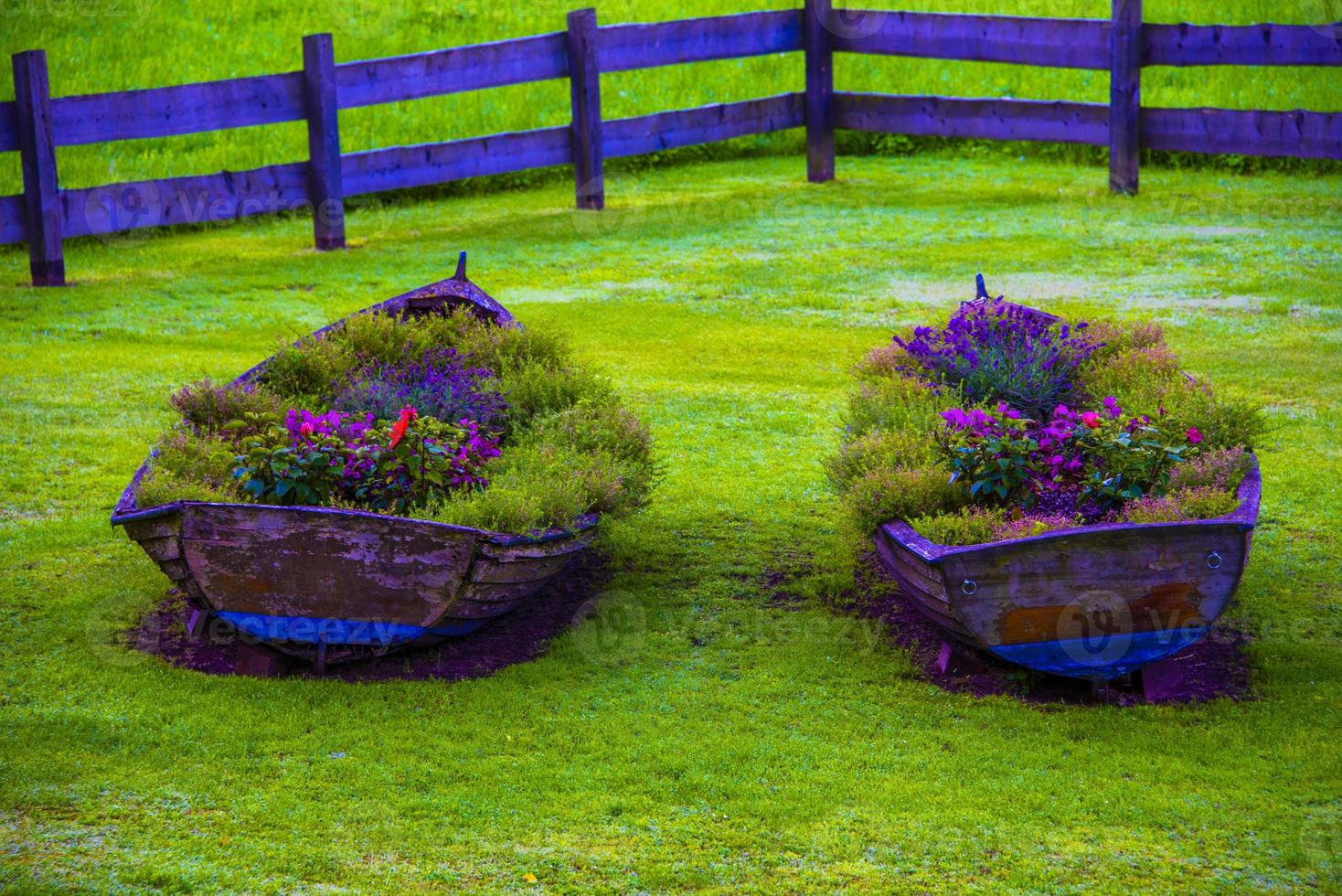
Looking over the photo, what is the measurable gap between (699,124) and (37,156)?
22.7 ft

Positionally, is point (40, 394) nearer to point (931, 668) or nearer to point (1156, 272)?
point (931, 668)

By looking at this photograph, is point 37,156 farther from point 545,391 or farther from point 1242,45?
point 1242,45

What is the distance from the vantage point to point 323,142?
12.8 meters

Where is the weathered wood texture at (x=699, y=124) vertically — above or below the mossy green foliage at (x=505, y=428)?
above

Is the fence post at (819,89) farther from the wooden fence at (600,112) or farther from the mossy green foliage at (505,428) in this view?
the mossy green foliage at (505,428)

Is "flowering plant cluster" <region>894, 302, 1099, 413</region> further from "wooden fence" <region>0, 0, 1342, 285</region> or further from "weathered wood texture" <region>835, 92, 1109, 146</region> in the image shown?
"weathered wood texture" <region>835, 92, 1109, 146</region>

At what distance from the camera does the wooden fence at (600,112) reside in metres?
11.7

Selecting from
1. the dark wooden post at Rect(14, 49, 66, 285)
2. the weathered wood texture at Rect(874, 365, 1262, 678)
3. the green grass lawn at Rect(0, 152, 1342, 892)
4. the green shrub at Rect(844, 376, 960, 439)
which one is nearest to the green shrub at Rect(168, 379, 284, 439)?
the green grass lawn at Rect(0, 152, 1342, 892)

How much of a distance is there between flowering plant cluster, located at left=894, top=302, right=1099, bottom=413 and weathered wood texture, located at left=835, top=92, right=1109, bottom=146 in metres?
8.22

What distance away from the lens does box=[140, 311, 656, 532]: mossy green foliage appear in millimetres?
5562

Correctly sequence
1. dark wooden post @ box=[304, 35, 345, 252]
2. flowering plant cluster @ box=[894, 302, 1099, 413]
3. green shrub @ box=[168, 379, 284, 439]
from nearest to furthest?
green shrub @ box=[168, 379, 284, 439]
flowering plant cluster @ box=[894, 302, 1099, 413]
dark wooden post @ box=[304, 35, 345, 252]

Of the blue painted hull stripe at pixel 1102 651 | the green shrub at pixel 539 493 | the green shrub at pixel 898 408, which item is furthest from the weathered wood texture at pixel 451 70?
the blue painted hull stripe at pixel 1102 651

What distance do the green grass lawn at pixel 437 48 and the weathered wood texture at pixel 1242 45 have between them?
12.8 ft

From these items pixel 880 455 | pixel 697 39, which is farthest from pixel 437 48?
pixel 880 455
